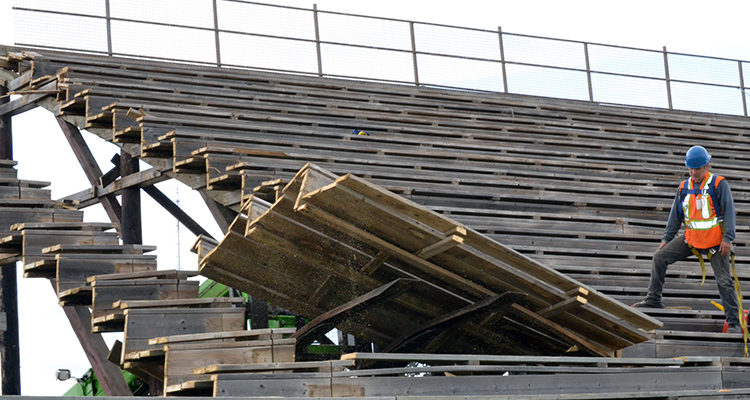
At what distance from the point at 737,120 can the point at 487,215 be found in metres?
11.5

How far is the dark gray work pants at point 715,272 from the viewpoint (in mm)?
10406

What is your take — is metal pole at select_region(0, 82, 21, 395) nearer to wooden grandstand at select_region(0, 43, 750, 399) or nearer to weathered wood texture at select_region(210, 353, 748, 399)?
wooden grandstand at select_region(0, 43, 750, 399)

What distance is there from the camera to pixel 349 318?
10.6 metres

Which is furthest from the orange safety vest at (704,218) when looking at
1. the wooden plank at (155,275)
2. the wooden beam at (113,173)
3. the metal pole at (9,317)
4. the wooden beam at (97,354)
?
the metal pole at (9,317)

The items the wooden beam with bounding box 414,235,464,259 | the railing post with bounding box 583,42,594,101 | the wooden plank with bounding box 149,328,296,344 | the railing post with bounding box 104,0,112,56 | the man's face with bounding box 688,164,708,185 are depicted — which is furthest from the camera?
the railing post with bounding box 583,42,594,101

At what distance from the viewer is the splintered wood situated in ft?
28.9

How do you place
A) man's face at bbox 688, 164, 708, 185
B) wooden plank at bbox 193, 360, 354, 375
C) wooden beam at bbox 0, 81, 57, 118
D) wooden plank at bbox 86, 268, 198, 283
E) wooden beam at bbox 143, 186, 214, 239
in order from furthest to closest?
1. wooden beam at bbox 143, 186, 214, 239
2. wooden beam at bbox 0, 81, 57, 118
3. wooden plank at bbox 86, 268, 198, 283
4. man's face at bbox 688, 164, 708, 185
5. wooden plank at bbox 193, 360, 354, 375

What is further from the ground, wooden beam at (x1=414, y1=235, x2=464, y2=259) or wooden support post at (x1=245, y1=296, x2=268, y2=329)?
wooden beam at (x1=414, y1=235, x2=464, y2=259)

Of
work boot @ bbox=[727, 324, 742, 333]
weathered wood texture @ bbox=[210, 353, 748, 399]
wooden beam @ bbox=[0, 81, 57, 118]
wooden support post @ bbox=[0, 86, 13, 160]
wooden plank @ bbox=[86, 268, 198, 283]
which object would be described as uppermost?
wooden beam @ bbox=[0, 81, 57, 118]

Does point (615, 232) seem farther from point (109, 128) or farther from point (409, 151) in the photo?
point (109, 128)

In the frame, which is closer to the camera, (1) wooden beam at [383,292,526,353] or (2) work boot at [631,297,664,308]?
(1) wooden beam at [383,292,526,353]

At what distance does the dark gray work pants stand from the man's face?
0.55m

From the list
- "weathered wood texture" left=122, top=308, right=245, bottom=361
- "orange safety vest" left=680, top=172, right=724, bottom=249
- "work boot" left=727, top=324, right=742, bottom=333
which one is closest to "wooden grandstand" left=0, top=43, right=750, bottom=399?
"weathered wood texture" left=122, top=308, right=245, bottom=361

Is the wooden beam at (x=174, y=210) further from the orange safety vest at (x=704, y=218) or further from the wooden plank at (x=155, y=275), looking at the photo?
the orange safety vest at (x=704, y=218)
